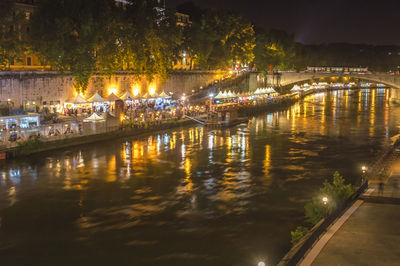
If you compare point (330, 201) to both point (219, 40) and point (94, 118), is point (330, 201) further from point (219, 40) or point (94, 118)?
point (219, 40)

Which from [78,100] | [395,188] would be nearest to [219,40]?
[78,100]

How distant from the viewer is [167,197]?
2098 cm

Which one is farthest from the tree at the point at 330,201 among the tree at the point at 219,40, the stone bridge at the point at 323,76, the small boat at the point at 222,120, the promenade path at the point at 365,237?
the stone bridge at the point at 323,76

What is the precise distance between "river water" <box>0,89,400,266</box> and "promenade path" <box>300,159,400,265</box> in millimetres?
2701

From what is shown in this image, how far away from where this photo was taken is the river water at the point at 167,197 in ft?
49.7

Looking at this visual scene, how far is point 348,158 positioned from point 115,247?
1917 centimetres

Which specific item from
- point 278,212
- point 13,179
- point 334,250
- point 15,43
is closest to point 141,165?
point 13,179

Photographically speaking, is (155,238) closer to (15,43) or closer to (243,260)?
(243,260)

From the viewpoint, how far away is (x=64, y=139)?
32.4 m

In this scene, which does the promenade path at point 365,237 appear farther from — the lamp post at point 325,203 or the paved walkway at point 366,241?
the lamp post at point 325,203

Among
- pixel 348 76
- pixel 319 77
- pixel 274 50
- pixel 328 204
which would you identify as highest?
pixel 274 50

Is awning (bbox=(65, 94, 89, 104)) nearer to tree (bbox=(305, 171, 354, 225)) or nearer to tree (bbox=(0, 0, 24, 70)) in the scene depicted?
tree (bbox=(0, 0, 24, 70))

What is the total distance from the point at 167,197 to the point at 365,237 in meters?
10.8

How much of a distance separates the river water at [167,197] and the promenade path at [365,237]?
2701mm
